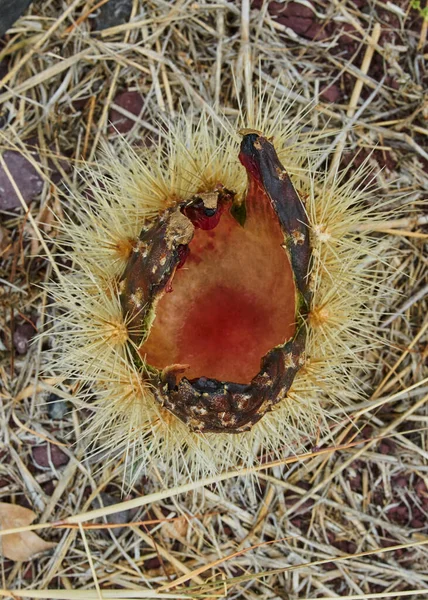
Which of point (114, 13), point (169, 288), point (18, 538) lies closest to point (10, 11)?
point (114, 13)

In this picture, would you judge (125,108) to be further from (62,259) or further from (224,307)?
(224,307)

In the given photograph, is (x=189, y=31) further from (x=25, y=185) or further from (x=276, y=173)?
(x=276, y=173)

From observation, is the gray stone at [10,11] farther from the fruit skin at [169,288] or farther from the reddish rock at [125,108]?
the fruit skin at [169,288]

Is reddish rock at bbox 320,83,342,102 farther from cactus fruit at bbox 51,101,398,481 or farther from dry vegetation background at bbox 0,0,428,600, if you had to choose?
cactus fruit at bbox 51,101,398,481

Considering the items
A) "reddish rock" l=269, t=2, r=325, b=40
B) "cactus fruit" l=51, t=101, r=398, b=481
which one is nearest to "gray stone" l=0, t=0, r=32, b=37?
"cactus fruit" l=51, t=101, r=398, b=481

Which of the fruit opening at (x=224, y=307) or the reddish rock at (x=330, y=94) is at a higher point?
the reddish rock at (x=330, y=94)

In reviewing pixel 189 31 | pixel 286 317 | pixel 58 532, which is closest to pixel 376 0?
pixel 189 31

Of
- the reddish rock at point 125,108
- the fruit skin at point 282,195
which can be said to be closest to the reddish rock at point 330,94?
the reddish rock at point 125,108
